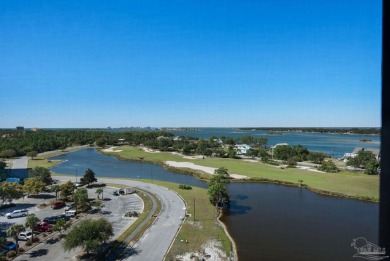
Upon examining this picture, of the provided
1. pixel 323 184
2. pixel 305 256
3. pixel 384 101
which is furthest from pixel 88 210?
pixel 323 184

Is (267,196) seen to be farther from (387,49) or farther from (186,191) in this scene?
(387,49)

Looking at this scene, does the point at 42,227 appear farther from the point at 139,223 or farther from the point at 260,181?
the point at 260,181

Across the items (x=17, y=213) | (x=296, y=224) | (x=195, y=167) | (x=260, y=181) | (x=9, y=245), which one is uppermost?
(x=195, y=167)

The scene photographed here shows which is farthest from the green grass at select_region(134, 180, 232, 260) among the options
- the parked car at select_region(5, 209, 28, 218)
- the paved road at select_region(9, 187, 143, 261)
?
the parked car at select_region(5, 209, 28, 218)

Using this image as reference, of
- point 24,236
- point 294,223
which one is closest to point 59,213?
point 24,236

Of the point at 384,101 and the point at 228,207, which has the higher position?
the point at 384,101

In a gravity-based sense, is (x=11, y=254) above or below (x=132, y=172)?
above
